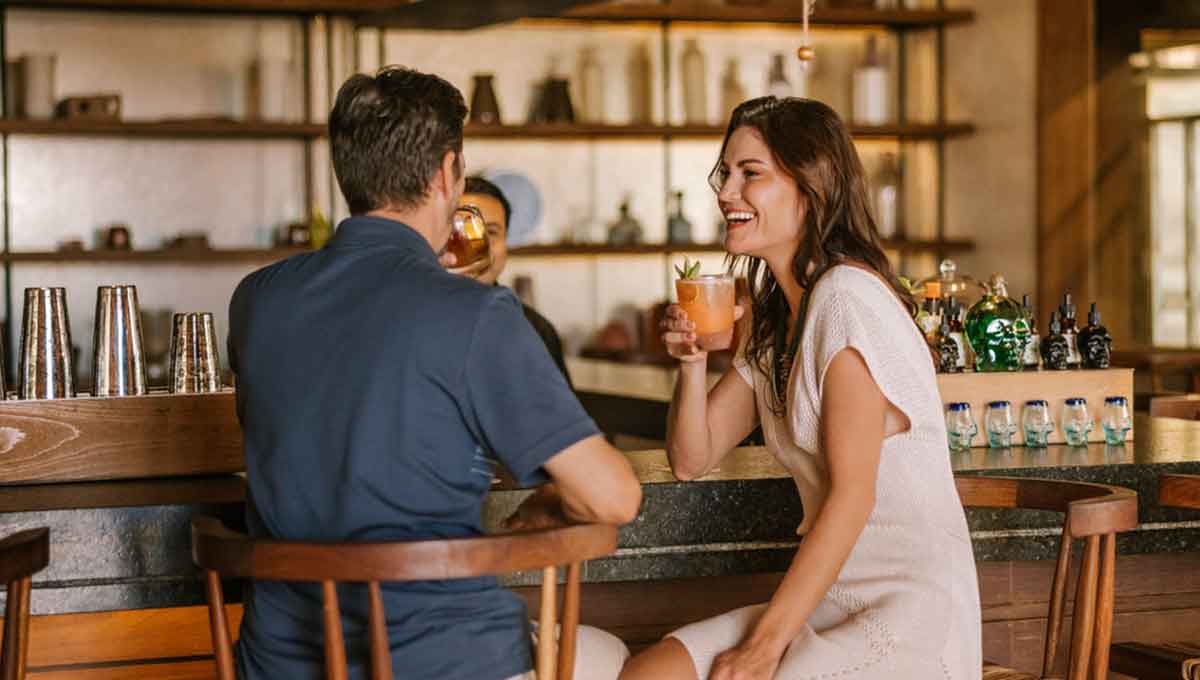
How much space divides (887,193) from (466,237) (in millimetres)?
4520

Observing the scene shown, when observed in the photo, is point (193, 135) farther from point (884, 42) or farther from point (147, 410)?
point (147, 410)

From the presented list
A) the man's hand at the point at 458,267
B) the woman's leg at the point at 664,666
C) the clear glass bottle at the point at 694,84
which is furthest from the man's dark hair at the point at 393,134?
the clear glass bottle at the point at 694,84

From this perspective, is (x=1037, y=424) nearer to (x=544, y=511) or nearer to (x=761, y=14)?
(x=544, y=511)

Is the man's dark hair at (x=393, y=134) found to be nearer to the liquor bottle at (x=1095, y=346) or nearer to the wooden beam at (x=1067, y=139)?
the liquor bottle at (x=1095, y=346)

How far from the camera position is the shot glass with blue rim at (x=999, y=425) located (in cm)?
275

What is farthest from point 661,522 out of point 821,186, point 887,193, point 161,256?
point 887,193

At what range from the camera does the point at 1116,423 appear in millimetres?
2764

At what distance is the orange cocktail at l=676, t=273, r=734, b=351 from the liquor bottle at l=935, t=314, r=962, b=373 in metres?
A: 0.82

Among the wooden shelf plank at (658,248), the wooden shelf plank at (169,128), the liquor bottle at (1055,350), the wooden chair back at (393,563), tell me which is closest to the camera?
the wooden chair back at (393,563)

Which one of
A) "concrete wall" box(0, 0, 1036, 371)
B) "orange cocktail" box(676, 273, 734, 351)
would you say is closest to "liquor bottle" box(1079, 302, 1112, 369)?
"orange cocktail" box(676, 273, 734, 351)

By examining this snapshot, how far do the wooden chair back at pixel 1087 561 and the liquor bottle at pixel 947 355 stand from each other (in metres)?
0.69

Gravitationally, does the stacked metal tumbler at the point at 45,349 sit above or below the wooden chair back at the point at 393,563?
above

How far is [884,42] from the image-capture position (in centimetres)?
695

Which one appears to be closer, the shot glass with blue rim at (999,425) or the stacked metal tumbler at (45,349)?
the stacked metal tumbler at (45,349)
